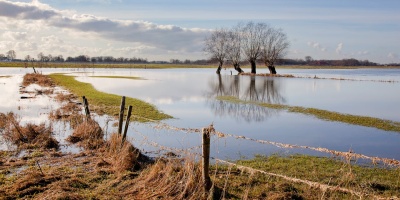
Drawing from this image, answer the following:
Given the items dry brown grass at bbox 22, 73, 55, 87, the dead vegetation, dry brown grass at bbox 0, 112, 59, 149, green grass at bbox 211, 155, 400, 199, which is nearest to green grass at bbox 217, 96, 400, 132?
green grass at bbox 211, 155, 400, 199

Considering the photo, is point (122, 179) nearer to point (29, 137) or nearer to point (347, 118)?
point (29, 137)

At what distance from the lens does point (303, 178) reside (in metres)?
10.5

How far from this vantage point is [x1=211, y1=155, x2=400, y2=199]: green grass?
8.83 m

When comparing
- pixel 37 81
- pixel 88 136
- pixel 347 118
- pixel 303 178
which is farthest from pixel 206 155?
pixel 37 81

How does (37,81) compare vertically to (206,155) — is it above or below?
below

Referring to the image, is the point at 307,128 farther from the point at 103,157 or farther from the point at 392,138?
the point at 103,157

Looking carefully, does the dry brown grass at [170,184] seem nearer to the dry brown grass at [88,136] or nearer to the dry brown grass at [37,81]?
the dry brown grass at [88,136]

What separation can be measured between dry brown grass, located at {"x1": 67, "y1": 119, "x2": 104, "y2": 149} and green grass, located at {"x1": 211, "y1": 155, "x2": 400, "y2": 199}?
5512mm

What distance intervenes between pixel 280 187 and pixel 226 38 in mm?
98178

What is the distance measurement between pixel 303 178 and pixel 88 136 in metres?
8.99

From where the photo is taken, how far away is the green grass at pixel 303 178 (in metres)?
8.83

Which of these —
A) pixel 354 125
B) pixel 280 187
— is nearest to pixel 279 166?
pixel 280 187

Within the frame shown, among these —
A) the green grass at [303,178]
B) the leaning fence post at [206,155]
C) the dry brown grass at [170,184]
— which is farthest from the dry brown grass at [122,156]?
the leaning fence post at [206,155]

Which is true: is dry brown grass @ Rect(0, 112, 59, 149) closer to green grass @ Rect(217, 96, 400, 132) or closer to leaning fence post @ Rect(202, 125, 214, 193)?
leaning fence post @ Rect(202, 125, 214, 193)
